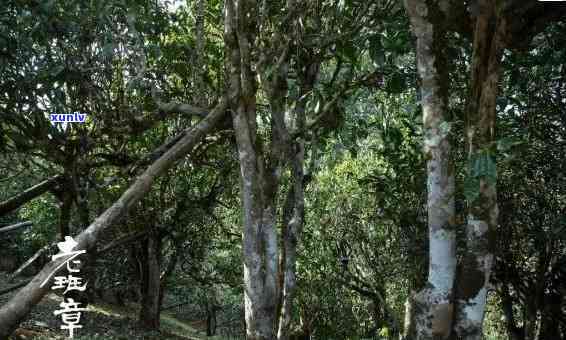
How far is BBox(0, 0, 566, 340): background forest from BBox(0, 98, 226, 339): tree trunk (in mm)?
14

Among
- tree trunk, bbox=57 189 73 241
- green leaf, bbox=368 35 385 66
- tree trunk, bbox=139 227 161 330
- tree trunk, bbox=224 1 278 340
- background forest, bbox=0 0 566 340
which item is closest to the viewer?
background forest, bbox=0 0 566 340

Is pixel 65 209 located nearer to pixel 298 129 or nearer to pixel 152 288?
pixel 152 288

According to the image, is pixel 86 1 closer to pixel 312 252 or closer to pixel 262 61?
pixel 262 61

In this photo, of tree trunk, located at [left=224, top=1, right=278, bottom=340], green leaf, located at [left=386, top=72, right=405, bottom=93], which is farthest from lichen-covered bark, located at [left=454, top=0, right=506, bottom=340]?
tree trunk, located at [left=224, top=1, right=278, bottom=340]

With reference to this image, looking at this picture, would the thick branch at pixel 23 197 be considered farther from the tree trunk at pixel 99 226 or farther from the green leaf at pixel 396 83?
the green leaf at pixel 396 83

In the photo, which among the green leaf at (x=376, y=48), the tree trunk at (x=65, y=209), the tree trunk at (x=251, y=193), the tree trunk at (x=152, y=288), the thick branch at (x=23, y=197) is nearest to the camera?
the green leaf at (x=376, y=48)

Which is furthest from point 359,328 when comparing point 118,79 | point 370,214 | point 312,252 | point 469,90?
point 469,90

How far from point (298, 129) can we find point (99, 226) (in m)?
2.67

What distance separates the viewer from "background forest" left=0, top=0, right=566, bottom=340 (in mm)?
3707

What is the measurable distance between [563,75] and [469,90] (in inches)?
127

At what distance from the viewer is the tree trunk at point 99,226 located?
3742 millimetres

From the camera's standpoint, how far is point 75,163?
721cm

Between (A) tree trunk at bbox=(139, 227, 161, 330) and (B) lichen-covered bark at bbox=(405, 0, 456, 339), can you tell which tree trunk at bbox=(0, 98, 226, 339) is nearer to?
(B) lichen-covered bark at bbox=(405, 0, 456, 339)

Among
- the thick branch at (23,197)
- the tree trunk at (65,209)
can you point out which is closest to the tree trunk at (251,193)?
the thick branch at (23,197)
